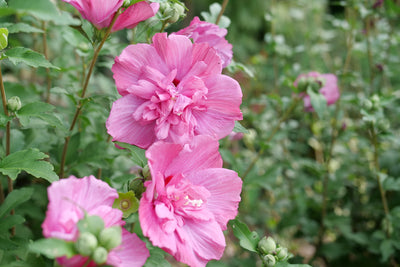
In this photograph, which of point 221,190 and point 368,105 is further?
point 368,105

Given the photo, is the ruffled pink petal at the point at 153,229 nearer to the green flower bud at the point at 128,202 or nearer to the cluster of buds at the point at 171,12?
the green flower bud at the point at 128,202

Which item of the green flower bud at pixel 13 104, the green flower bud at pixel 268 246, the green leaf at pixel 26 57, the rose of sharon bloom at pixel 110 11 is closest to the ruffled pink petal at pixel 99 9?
the rose of sharon bloom at pixel 110 11

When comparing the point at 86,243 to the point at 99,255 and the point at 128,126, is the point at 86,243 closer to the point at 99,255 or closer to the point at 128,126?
the point at 99,255

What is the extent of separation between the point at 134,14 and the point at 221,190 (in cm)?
30

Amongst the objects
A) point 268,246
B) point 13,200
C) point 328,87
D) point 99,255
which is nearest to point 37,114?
point 13,200

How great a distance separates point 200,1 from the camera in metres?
4.44

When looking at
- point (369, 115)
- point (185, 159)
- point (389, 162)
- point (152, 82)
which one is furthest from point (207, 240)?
point (389, 162)

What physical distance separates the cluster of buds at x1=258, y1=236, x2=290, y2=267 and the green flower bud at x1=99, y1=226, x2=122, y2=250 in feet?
1.01

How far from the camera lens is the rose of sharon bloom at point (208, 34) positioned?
65 centimetres

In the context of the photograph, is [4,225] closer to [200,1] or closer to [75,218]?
[75,218]

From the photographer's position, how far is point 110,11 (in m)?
0.57

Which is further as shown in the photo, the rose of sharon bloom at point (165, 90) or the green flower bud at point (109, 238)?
the rose of sharon bloom at point (165, 90)

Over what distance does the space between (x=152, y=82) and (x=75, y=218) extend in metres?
0.23

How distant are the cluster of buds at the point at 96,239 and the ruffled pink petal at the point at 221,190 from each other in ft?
0.58
